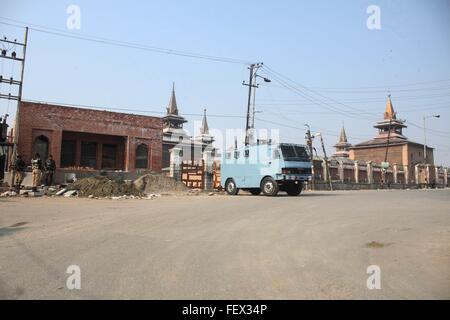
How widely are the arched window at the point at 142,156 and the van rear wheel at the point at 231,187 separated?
424 inches

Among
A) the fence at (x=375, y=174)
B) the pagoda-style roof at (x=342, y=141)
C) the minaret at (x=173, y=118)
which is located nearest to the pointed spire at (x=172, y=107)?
the minaret at (x=173, y=118)

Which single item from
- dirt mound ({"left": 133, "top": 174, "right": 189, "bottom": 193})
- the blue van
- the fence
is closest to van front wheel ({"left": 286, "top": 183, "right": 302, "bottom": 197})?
the blue van

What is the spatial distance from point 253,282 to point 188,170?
24.8 m

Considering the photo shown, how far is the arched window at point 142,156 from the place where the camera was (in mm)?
30875

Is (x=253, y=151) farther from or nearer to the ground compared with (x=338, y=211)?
farther from the ground

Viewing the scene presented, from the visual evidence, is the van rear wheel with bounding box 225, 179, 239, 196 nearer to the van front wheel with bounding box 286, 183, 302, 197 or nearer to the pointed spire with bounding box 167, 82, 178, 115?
the van front wheel with bounding box 286, 183, 302, 197

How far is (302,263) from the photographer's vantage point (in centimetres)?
560

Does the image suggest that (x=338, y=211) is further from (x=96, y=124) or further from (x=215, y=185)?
(x=96, y=124)

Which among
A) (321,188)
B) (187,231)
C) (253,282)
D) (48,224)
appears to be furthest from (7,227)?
(321,188)

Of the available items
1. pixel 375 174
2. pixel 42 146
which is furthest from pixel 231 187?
pixel 375 174

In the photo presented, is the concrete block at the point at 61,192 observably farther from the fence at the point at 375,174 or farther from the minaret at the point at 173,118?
the minaret at the point at 173,118

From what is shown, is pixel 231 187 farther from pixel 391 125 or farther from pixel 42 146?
pixel 391 125
